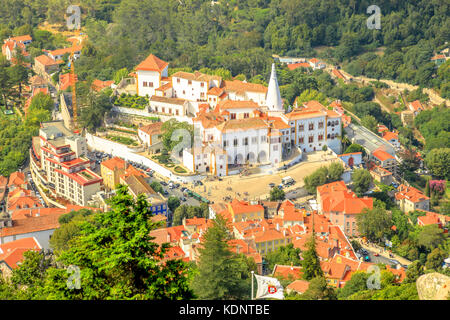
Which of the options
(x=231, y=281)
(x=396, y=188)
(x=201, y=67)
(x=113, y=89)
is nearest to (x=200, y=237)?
(x=231, y=281)

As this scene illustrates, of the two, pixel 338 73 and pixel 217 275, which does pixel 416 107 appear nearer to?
pixel 338 73

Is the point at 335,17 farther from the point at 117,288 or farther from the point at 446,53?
the point at 117,288

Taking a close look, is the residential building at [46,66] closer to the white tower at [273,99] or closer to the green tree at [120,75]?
the green tree at [120,75]

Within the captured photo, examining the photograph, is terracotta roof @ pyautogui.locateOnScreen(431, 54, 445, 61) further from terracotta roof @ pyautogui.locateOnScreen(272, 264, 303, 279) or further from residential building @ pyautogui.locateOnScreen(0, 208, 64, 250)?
residential building @ pyautogui.locateOnScreen(0, 208, 64, 250)

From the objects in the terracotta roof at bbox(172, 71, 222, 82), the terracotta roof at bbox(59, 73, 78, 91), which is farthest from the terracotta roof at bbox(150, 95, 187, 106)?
the terracotta roof at bbox(59, 73, 78, 91)

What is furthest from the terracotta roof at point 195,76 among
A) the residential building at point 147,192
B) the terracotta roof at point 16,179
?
the terracotta roof at point 16,179

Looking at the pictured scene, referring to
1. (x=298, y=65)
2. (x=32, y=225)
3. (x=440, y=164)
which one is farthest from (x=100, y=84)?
(x=440, y=164)
